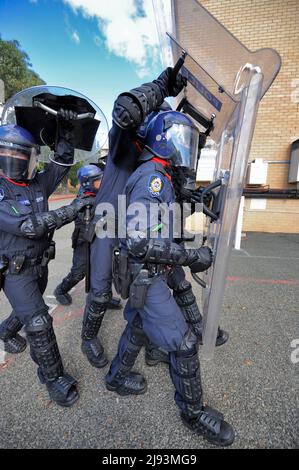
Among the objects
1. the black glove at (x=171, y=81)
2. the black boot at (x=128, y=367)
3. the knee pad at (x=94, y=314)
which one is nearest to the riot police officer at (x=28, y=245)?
the black boot at (x=128, y=367)

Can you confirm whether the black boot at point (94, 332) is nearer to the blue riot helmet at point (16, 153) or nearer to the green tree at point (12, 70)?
the blue riot helmet at point (16, 153)

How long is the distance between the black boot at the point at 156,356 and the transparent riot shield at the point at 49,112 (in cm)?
191

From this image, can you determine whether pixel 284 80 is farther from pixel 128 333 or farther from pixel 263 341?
pixel 128 333

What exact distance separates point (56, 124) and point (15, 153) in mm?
632

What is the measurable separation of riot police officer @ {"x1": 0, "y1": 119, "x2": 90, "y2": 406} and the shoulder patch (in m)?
0.79

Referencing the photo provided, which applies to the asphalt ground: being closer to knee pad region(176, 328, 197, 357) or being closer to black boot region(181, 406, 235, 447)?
black boot region(181, 406, 235, 447)

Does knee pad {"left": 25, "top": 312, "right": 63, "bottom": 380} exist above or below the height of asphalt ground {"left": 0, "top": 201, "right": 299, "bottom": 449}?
above

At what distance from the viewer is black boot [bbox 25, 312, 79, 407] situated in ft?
5.79

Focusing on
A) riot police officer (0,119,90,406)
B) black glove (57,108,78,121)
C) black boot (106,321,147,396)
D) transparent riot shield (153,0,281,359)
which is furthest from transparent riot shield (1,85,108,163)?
black boot (106,321,147,396)

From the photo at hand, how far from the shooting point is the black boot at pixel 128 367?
1835mm

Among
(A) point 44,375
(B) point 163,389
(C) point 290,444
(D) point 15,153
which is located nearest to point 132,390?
(B) point 163,389

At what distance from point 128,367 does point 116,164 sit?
4.84 feet

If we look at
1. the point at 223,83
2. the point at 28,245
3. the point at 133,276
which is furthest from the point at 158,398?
the point at 223,83
